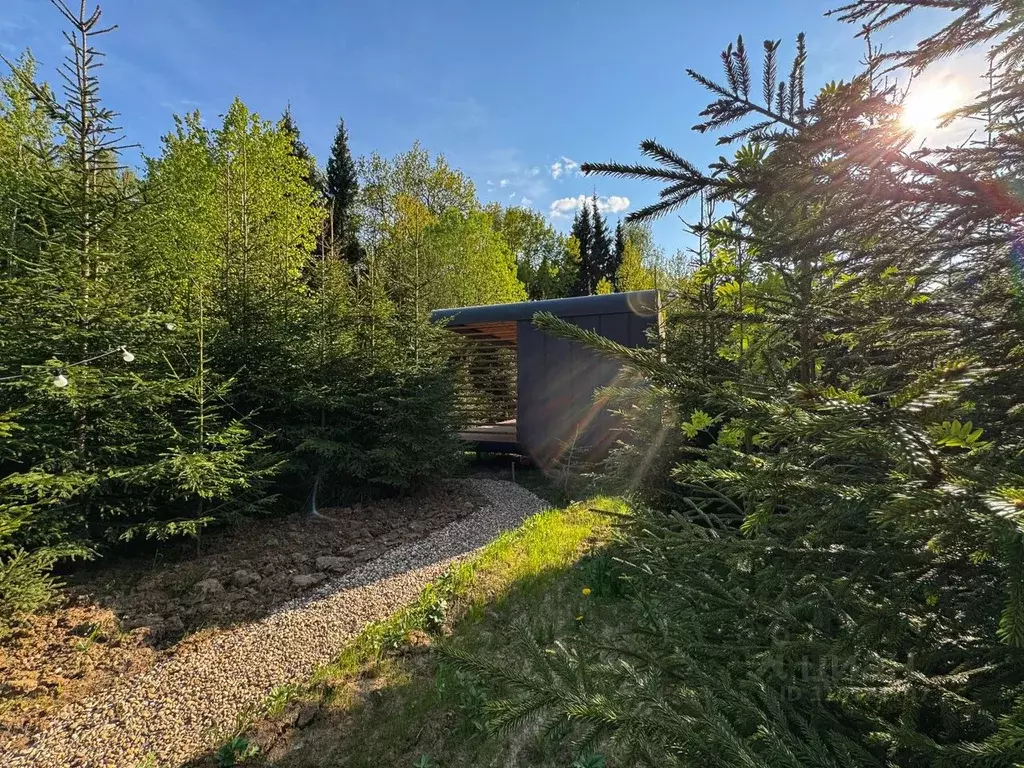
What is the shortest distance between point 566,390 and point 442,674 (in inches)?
187

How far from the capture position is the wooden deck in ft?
25.3

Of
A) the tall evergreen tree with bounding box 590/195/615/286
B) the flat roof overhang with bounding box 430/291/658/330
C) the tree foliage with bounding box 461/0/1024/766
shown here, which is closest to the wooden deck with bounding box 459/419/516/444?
the flat roof overhang with bounding box 430/291/658/330

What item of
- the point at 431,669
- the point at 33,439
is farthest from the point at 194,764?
the point at 33,439

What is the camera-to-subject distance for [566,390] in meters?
Result: 6.73

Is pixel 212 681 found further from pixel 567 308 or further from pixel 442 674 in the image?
pixel 567 308

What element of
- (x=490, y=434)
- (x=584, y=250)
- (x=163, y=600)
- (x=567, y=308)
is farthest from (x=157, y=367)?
(x=584, y=250)

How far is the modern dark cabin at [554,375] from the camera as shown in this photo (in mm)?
6172

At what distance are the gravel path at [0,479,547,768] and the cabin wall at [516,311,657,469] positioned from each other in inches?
124

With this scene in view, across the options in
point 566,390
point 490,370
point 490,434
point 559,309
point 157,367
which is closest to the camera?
point 157,367

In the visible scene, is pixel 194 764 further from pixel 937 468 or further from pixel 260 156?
pixel 260 156

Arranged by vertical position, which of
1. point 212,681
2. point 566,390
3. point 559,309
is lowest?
point 212,681

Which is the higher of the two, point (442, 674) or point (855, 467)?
point (855, 467)

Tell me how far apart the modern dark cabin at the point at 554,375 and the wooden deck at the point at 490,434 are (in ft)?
0.06

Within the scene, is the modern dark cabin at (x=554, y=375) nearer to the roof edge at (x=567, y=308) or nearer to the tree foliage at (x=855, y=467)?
Answer: the roof edge at (x=567, y=308)
